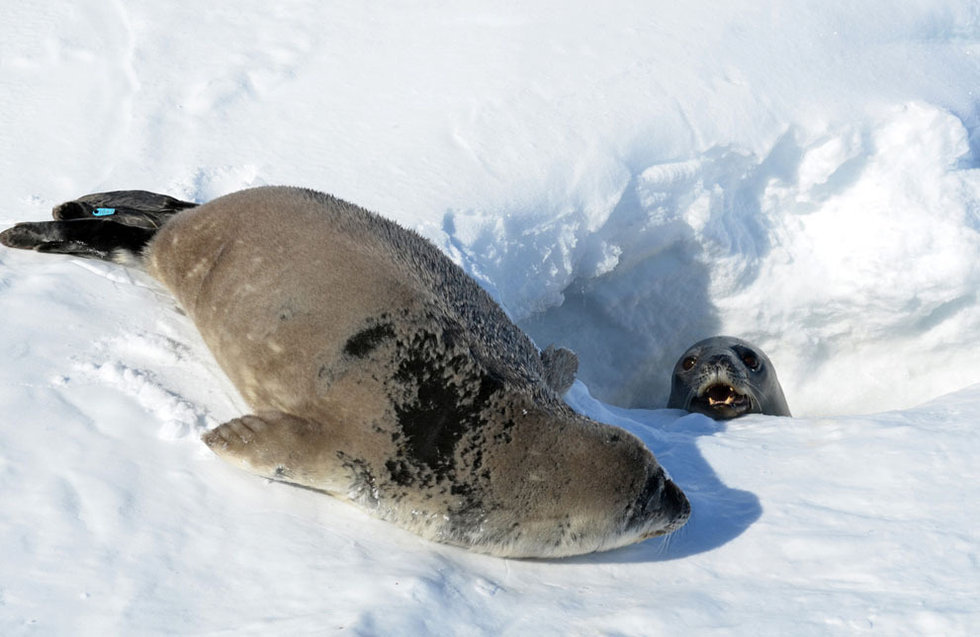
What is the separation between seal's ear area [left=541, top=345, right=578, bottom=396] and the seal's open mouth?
1774 mm

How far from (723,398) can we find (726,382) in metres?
0.10

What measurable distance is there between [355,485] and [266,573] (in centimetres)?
41

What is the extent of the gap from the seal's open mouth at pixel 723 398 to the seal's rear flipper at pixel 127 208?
291 centimetres

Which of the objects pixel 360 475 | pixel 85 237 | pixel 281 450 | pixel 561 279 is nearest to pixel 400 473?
pixel 360 475

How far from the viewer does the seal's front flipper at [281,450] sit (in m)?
2.70

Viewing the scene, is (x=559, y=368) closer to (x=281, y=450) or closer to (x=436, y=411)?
(x=436, y=411)

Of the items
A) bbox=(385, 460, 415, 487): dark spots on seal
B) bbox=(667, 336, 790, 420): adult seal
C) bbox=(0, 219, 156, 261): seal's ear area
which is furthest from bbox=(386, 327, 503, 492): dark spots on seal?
bbox=(667, 336, 790, 420): adult seal

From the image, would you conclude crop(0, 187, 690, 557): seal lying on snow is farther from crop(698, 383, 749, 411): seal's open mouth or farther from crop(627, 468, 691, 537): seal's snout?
crop(698, 383, 749, 411): seal's open mouth

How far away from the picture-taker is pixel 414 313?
2.87 meters

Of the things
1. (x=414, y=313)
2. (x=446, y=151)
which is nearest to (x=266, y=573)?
(x=414, y=313)

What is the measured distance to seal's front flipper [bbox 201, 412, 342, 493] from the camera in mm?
2701

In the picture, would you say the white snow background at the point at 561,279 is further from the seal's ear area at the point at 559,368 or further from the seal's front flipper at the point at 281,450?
the seal's ear area at the point at 559,368

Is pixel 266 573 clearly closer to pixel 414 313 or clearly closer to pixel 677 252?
pixel 414 313

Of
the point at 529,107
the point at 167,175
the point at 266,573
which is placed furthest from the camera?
the point at 529,107
